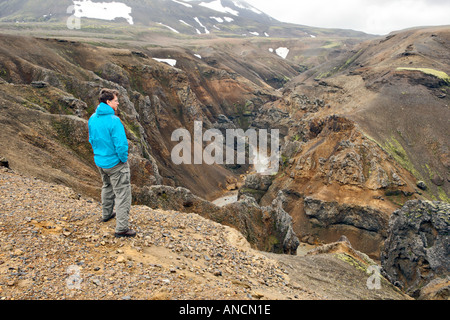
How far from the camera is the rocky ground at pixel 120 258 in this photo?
557 cm

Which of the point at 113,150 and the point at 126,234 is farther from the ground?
the point at 113,150

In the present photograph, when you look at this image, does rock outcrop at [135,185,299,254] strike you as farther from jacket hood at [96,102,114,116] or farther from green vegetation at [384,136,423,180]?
green vegetation at [384,136,423,180]

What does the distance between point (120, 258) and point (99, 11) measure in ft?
703

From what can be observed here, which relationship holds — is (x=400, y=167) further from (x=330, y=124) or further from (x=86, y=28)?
(x=86, y=28)

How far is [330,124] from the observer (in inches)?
1725

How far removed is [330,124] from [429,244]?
914 inches

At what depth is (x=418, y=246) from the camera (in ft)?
A: 77.5

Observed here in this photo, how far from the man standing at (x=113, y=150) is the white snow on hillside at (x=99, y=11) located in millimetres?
196389

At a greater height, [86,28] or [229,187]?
[86,28]

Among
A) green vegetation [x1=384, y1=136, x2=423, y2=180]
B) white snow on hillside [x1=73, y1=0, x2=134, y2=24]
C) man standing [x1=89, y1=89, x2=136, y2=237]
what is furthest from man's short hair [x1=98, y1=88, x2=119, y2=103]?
white snow on hillside [x1=73, y1=0, x2=134, y2=24]

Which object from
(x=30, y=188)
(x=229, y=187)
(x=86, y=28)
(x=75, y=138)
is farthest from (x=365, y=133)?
(x=86, y=28)
